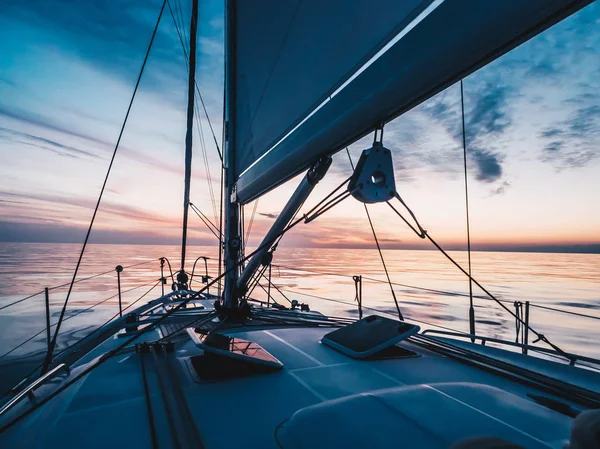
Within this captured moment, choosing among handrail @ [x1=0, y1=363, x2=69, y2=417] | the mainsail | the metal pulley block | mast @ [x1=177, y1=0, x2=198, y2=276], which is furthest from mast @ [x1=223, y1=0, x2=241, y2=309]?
the metal pulley block

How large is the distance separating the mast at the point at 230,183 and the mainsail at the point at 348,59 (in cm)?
37

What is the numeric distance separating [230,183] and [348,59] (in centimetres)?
208

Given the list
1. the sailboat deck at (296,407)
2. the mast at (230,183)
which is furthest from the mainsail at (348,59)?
the sailboat deck at (296,407)

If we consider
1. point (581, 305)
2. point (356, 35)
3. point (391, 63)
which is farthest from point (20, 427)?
point (581, 305)

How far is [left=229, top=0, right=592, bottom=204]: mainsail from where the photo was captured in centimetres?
93

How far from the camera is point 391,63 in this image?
121 cm

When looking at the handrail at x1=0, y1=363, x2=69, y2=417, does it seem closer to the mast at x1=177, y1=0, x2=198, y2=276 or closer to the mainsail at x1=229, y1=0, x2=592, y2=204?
the mainsail at x1=229, y1=0, x2=592, y2=204

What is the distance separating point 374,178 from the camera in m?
1.49

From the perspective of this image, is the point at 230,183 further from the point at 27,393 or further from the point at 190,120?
the point at 27,393

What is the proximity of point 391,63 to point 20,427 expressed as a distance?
84.4 inches

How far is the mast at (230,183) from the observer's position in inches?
127

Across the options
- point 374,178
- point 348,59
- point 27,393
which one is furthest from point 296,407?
point 348,59

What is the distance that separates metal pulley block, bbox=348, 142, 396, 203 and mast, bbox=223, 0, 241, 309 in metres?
2.04

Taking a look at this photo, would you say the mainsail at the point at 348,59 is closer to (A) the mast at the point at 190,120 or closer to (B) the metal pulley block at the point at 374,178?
(B) the metal pulley block at the point at 374,178
